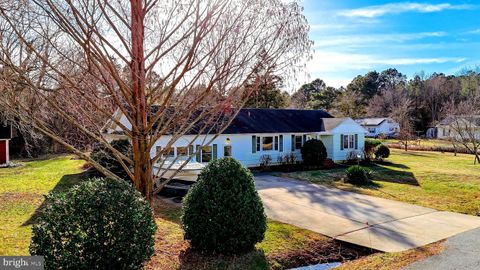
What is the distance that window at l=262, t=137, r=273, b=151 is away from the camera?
77.5ft

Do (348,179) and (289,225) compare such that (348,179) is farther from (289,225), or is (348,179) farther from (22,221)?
(22,221)

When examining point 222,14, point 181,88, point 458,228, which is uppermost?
point 222,14

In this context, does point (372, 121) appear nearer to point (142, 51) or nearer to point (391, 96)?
point (391, 96)

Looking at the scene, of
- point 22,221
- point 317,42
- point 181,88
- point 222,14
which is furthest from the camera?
point 22,221

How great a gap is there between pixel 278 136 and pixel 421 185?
9.68 m

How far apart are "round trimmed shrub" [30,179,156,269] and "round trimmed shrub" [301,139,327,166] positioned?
19076 mm

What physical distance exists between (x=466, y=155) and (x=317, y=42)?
35640 mm

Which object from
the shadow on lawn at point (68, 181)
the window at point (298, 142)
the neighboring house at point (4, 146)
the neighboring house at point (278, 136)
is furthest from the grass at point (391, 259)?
the neighboring house at point (4, 146)

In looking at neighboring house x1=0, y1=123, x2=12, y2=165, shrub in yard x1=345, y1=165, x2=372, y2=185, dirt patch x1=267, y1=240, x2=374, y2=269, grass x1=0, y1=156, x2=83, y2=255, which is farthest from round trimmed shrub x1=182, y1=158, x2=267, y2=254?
neighboring house x1=0, y1=123, x2=12, y2=165

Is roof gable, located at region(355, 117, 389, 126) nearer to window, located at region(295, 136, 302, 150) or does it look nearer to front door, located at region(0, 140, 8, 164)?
window, located at region(295, 136, 302, 150)

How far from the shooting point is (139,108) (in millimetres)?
5980

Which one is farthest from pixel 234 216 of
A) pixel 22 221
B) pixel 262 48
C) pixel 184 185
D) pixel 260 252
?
pixel 184 185

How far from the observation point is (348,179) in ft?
58.3

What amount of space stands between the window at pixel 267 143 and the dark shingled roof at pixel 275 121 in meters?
0.62
